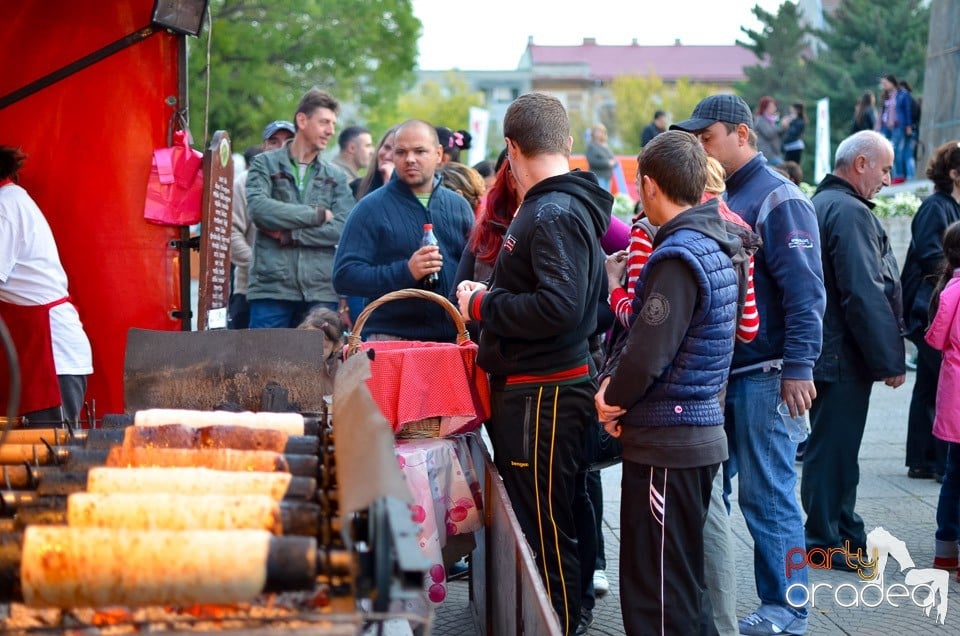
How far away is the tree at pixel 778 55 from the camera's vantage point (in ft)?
145

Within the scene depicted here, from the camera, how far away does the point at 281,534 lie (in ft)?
7.07

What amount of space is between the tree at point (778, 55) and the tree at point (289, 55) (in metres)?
21.4

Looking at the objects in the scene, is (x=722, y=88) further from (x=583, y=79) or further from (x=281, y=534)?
(x=281, y=534)

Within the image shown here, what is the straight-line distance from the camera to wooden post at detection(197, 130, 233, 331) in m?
5.39

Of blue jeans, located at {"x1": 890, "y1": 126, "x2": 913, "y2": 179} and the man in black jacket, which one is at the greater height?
blue jeans, located at {"x1": 890, "y1": 126, "x2": 913, "y2": 179}

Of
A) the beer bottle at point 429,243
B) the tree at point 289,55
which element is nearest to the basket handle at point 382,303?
the beer bottle at point 429,243

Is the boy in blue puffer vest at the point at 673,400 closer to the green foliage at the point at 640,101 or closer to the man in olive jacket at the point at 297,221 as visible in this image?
the man in olive jacket at the point at 297,221

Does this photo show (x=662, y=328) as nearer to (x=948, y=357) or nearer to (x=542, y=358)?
(x=542, y=358)

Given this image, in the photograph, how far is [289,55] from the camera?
2650cm

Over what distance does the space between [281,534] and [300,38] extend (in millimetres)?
25657

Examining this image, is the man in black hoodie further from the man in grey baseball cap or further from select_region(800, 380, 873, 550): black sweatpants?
select_region(800, 380, 873, 550): black sweatpants

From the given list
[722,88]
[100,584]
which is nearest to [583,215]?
[100,584]

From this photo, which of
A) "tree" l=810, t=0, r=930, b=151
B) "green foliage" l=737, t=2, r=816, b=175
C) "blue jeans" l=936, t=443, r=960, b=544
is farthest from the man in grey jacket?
"green foliage" l=737, t=2, r=816, b=175

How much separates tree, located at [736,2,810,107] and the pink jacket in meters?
40.2
